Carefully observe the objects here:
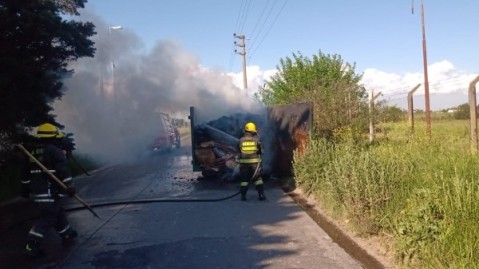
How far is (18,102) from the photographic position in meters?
10.9

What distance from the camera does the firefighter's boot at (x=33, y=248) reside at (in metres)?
5.94

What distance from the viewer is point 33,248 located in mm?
5957

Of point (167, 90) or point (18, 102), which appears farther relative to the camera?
point (167, 90)

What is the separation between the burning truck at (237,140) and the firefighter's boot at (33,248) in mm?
7382

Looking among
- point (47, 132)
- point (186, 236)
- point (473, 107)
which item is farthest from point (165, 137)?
point (473, 107)

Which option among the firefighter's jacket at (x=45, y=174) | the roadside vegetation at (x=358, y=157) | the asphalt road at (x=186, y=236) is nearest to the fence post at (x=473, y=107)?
the roadside vegetation at (x=358, y=157)

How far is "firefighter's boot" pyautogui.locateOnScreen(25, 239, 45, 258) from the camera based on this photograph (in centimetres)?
594

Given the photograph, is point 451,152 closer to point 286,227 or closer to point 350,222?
point 350,222

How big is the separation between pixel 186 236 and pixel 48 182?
82.5 inches

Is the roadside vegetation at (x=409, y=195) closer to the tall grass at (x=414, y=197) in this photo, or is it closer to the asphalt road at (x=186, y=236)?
the tall grass at (x=414, y=197)

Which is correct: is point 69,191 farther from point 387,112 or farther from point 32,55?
point 387,112

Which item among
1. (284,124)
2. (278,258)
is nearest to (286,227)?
(278,258)

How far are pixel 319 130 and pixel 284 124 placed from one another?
171cm

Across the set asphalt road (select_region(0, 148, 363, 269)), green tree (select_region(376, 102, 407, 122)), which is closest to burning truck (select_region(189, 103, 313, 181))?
asphalt road (select_region(0, 148, 363, 269))
